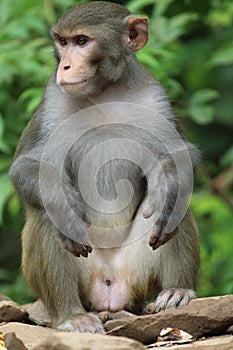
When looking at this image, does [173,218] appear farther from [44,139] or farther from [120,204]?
[44,139]

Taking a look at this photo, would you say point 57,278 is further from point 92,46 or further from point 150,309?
point 92,46

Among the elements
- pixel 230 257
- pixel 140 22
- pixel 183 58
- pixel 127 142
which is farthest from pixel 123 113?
pixel 183 58

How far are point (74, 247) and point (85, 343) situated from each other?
6.77ft

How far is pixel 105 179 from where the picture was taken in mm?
7688

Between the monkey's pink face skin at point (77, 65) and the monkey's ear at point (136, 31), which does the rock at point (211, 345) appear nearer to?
the monkey's pink face skin at point (77, 65)

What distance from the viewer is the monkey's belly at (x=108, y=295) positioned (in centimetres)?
785

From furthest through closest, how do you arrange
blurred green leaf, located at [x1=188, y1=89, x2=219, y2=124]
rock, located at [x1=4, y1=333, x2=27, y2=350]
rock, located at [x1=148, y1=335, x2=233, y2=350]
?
blurred green leaf, located at [x1=188, y1=89, x2=219, y2=124], rock, located at [x1=148, y1=335, x2=233, y2=350], rock, located at [x1=4, y1=333, x2=27, y2=350]

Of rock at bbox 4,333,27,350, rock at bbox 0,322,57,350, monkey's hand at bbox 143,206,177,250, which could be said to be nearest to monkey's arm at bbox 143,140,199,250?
monkey's hand at bbox 143,206,177,250

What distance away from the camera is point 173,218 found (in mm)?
7379

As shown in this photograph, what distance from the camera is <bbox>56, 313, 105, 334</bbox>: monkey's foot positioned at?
23.8 ft

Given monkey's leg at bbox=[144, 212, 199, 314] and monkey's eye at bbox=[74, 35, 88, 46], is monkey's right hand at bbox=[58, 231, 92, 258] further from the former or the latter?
monkey's eye at bbox=[74, 35, 88, 46]

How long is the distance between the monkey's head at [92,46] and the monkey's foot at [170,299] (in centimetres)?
167

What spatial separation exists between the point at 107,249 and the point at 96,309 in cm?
50

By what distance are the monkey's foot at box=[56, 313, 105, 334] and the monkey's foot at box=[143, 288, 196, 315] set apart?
442 millimetres
